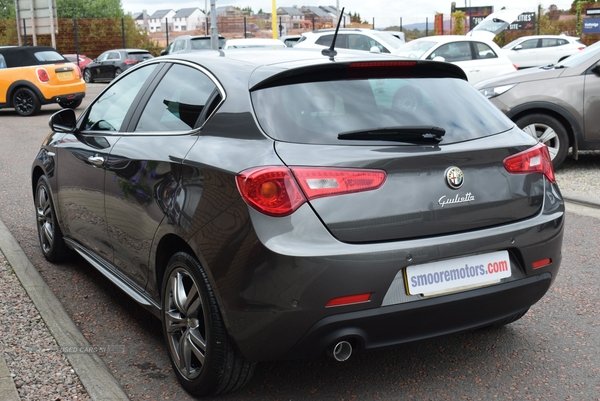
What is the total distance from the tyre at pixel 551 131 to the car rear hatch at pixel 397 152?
18.3ft

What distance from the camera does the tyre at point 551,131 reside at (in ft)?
29.2

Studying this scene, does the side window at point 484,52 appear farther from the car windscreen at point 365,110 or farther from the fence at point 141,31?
the fence at point 141,31

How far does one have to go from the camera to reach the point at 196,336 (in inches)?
135

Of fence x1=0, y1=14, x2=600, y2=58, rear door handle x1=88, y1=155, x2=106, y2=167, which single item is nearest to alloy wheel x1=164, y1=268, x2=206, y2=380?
rear door handle x1=88, y1=155, x2=106, y2=167

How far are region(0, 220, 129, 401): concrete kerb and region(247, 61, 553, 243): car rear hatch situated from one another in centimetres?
134

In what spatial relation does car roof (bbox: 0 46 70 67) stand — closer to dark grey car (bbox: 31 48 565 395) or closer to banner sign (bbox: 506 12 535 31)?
dark grey car (bbox: 31 48 565 395)

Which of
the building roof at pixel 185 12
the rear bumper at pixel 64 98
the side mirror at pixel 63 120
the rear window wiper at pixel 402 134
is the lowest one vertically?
the rear bumper at pixel 64 98

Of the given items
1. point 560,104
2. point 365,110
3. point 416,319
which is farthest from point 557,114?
point 416,319

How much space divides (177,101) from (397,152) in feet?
4.32

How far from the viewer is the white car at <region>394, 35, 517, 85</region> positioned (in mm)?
15664

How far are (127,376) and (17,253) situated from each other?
8.31 ft

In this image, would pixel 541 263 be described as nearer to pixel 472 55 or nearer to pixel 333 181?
pixel 333 181

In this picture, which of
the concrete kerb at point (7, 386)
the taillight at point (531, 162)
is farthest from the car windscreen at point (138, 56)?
the taillight at point (531, 162)

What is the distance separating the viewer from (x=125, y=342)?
419 cm
